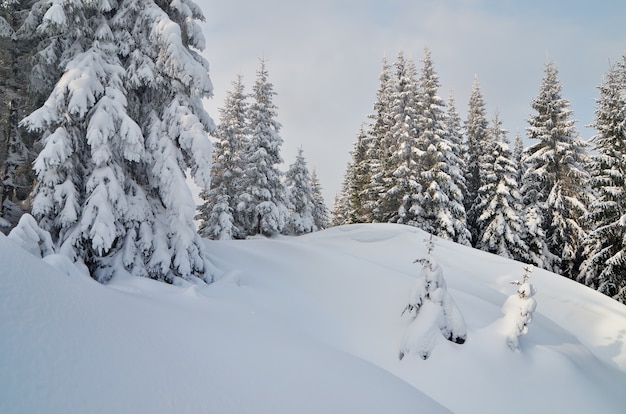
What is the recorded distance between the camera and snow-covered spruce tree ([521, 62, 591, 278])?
2264 cm

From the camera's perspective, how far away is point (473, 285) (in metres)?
13.0

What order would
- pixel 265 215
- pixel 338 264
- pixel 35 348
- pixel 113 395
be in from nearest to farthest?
1. pixel 35 348
2. pixel 113 395
3. pixel 338 264
4. pixel 265 215

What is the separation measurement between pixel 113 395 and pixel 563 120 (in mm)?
29056

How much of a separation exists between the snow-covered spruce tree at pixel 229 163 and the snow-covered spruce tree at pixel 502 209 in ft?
53.9

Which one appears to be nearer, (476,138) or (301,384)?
(301,384)

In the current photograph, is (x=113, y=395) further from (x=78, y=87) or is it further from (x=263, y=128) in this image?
(x=263, y=128)

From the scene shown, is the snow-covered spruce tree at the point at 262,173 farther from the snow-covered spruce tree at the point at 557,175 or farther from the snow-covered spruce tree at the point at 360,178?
the snow-covered spruce tree at the point at 557,175

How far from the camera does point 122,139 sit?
8008 mm

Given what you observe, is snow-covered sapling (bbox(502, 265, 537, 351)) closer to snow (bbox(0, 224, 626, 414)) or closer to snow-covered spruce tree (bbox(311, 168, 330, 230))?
snow (bbox(0, 224, 626, 414))

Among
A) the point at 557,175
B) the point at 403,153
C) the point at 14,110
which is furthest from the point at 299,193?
the point at 14,110

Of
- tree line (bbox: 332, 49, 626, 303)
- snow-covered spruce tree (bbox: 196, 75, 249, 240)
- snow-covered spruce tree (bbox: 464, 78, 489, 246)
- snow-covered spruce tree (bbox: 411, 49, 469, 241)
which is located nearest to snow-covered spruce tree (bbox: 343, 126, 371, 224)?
tree line (bbox: 332, 49, 626, 303)

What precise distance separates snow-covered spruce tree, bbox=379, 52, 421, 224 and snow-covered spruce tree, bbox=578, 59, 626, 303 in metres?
9.35

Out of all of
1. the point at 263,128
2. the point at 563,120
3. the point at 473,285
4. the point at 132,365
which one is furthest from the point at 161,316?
the point at 563,120

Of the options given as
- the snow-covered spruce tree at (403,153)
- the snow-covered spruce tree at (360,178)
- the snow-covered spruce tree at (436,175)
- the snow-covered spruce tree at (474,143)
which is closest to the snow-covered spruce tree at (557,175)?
the snow-covered spruce tree at (474,143)
